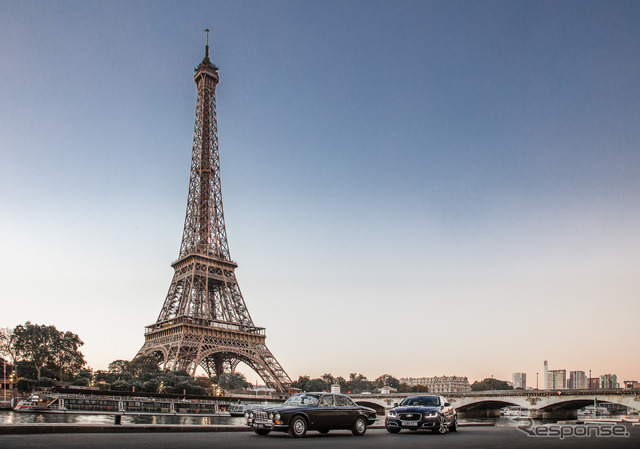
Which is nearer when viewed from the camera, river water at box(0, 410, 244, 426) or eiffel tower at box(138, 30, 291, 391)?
river water at box(0, 410, 244, 426)

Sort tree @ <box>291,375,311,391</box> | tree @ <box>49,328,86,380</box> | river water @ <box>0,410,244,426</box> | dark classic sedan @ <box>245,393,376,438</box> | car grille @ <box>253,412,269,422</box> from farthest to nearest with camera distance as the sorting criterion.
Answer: tree @ <box>291,375,311,391</box>, tree @ <box>49,328,86,380</box>, river water @ <box>0,410,244,426</box>, car grille @ <box>253,412,269,422</box>, dark classic sedan @ <box>245,393,376,438</box>

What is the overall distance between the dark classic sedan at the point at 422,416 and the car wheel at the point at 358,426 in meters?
1.63

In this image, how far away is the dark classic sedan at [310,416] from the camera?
1731cm

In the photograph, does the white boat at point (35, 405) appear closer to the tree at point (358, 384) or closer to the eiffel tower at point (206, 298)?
the eiffel tower at point (206, 298)

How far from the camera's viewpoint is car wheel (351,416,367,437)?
19234 mm

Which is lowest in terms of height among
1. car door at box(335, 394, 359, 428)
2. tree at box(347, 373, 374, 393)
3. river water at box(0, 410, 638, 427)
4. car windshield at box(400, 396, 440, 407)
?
tree at box(347, 373, 374, 393)

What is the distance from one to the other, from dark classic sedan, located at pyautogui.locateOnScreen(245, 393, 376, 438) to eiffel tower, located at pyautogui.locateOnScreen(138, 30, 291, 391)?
58347 millimetres

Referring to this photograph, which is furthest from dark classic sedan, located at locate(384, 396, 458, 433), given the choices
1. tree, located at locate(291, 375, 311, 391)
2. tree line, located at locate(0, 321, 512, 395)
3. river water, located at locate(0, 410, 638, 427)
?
tree, located at locate(291, 375, 311, 391)

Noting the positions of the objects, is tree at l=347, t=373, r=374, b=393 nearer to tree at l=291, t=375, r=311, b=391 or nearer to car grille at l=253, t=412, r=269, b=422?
tree at l=291, t=375, r=311, b=391

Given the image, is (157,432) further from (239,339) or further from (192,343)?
(239,339)

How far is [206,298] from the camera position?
83.1 m

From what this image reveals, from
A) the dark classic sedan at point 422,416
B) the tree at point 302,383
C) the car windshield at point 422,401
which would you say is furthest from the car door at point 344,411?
the tree at point 302,383

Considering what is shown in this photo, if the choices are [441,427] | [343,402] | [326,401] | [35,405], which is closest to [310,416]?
[326,401]

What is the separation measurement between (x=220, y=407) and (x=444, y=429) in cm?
4030
